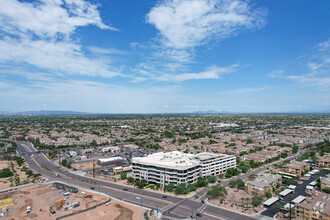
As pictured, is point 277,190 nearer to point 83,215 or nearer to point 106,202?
point 106,202

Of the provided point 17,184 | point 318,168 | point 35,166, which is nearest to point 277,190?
point 318,168

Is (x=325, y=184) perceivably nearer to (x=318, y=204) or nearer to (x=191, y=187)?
(x=318, y=204)

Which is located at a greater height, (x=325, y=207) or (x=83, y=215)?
(x=325, y=207)

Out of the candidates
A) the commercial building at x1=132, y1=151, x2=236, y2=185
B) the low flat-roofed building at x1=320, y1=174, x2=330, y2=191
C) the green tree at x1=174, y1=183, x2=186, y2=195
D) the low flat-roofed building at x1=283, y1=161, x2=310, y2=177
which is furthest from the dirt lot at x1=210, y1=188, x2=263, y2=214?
the low flat-roofed building at x1=283, y1=161, x2=310, y2=177

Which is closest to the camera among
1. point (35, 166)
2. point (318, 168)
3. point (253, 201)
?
point (253, 201)

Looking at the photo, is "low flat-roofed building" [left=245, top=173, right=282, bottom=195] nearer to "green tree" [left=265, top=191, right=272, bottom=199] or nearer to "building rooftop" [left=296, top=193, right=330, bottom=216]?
"green tree" [left=265, top=191, right=272, bottom=199]

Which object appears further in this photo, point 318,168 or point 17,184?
point 318,168

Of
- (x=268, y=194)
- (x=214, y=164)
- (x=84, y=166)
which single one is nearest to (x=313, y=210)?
(x=268, y=194)

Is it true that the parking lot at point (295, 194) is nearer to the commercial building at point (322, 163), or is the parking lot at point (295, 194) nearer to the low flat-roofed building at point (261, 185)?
the low flat-roofed building at point (261, 185)
